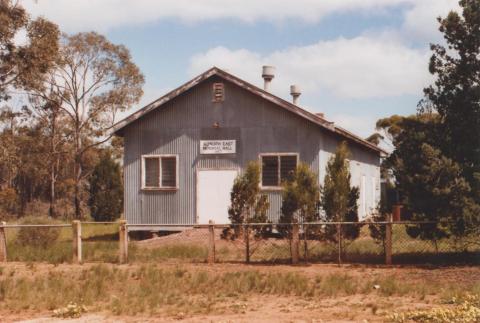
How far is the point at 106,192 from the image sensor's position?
43.8 metres

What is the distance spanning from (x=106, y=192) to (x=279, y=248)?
25649 millimetres

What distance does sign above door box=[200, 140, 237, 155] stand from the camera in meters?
26.0

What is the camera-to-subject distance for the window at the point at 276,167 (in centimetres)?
2525

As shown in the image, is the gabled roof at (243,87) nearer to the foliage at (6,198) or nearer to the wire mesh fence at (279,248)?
the wire mesh fence at (279,248)

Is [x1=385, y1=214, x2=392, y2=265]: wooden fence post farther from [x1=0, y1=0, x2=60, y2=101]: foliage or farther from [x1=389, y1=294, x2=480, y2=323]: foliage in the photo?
[x1=0, y1=0, x2=60, y2=101]: foliage

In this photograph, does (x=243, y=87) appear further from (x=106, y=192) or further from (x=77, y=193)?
(x=77, y=193)

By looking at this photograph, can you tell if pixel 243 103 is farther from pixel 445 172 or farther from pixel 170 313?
pixel 170 313

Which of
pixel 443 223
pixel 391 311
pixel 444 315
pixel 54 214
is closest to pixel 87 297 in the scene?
pixel 391 311

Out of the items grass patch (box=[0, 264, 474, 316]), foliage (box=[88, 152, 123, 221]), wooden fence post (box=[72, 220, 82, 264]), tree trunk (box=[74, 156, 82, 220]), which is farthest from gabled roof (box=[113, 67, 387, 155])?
tree trunk (box=[74, 156, 82, 220])

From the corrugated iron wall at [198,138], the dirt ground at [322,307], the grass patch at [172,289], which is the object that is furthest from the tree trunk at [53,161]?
the dirt ground at [322,307]

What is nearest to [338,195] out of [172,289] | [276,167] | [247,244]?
[247,244]

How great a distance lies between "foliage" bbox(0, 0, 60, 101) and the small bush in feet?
62.5

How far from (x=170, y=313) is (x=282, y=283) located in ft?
11.3

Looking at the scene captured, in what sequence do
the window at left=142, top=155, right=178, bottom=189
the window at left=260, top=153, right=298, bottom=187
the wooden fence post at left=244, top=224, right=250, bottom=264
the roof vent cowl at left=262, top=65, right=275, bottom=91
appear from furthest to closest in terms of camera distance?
the roof vent cowl at left=262, top=65, right=275, bottom=91
the window at left=142, top=155, right=178, bottom=189
the window at left=260, top=153, right=298, bottom=187
the wooden fence post at left=244, top=224, right=250, bottom=264
